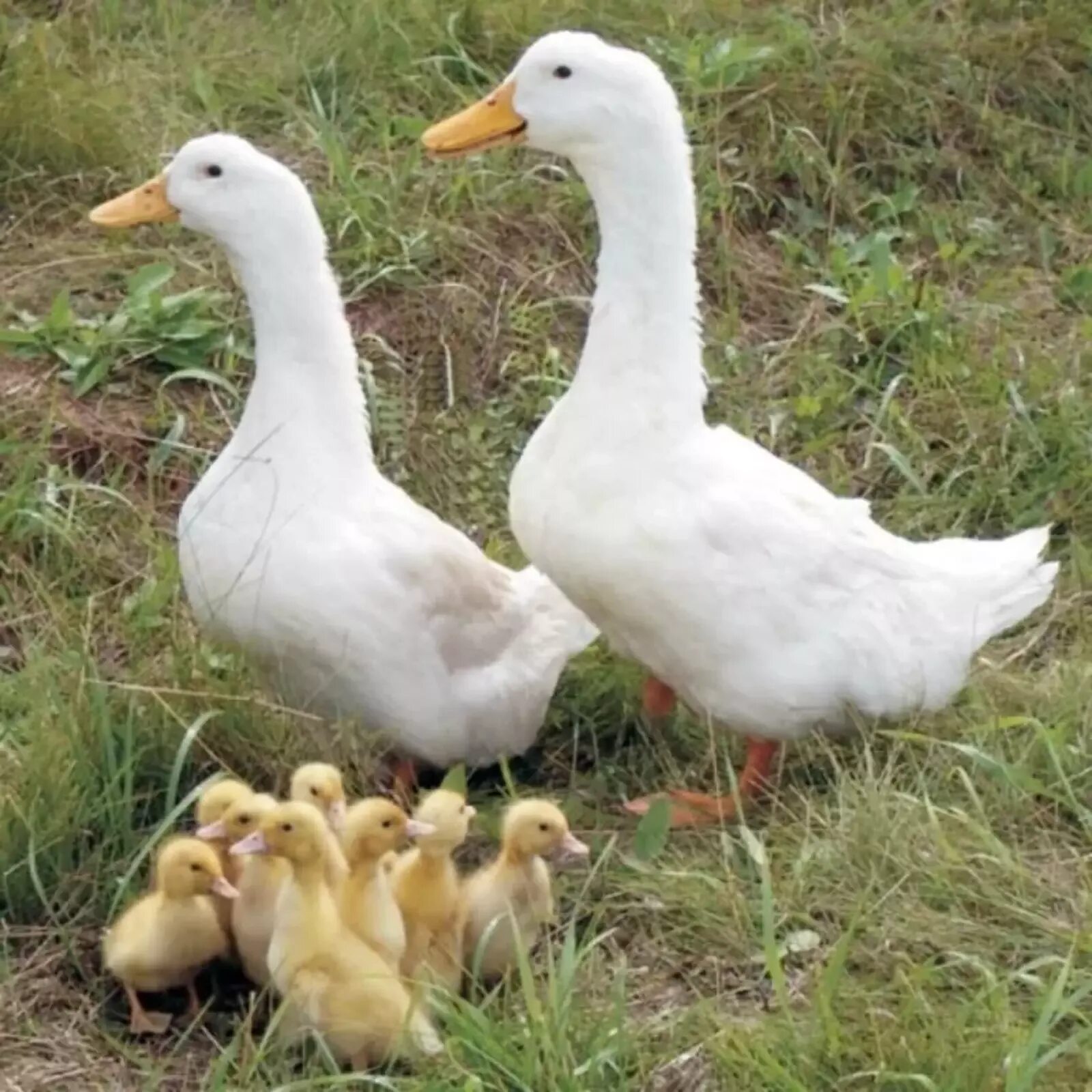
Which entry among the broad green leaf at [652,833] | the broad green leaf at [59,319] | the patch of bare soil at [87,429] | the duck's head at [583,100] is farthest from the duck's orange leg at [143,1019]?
the broad green leaf at [59,319]

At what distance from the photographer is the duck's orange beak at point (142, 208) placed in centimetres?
391

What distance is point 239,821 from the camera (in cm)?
323

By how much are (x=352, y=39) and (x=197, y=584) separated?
2.53 metres

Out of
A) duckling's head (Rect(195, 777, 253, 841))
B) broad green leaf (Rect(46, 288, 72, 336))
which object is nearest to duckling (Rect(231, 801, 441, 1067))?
duckling's head (Rect(195, 777, 253, 841))

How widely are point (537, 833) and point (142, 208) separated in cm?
139

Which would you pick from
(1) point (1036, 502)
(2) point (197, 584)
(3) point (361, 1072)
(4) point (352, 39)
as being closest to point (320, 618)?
(2) point (197, 584)

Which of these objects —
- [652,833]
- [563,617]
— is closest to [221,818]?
[652,833]

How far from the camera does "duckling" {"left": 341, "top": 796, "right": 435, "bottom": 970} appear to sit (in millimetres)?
3186

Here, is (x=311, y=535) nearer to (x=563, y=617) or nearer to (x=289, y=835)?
(x=563, y=617)

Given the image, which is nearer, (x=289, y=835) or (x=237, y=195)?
(x=289, y=835)

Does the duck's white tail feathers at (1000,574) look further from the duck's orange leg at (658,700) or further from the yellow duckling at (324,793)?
the yellow duckling at (324,793)

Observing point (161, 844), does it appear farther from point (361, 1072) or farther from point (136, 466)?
point (136, 466)

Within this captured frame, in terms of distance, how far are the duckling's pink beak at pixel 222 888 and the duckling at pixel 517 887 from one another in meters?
0.37

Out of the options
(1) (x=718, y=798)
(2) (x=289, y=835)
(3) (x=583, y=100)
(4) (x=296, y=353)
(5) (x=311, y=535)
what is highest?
(3) (x=583, y=100)
